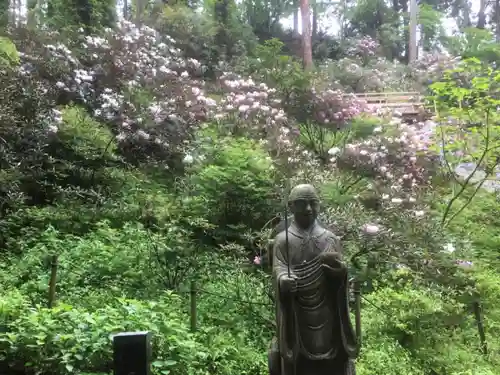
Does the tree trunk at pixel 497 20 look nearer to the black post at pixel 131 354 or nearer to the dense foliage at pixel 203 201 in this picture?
the dense foliage at pixel 203 201

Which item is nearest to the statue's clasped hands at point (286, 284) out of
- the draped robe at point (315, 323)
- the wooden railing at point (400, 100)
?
the draped robe at point (315, 323)

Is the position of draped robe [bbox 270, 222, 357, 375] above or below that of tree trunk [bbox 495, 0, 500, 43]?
below

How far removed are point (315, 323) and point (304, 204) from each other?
3.01ft

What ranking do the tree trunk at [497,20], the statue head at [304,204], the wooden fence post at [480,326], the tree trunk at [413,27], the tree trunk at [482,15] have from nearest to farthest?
the statue head at [304,204] < the wooden fence post at [480,326] < the tree trunk at [413,27] < the tree trunk at [497,20] < the tree trunk at [482,15]

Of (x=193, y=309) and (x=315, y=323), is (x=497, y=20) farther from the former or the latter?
(x=315, y=323)

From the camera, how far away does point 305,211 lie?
4.04 meters

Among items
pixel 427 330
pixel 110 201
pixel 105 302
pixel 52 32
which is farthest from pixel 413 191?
pixel 52 32

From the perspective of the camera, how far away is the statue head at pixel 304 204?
4.03m

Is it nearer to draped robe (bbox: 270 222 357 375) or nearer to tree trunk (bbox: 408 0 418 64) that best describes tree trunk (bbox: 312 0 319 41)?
tree trunk (bbox: 408 0 418 64)

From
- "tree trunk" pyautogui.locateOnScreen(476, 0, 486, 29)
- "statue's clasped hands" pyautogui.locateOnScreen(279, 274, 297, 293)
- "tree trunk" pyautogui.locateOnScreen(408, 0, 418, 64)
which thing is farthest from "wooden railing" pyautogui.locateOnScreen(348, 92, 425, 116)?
"statue's clasped hands" pyautogui.locateOnScreen(279, 274, 297, 293)

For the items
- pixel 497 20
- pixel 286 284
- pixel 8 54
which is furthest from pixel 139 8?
pixel 497 20

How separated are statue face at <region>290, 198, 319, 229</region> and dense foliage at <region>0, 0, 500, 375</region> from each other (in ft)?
6.23

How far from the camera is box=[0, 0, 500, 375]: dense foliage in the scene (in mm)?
5824

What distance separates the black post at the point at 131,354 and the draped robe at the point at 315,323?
3.87 feet
